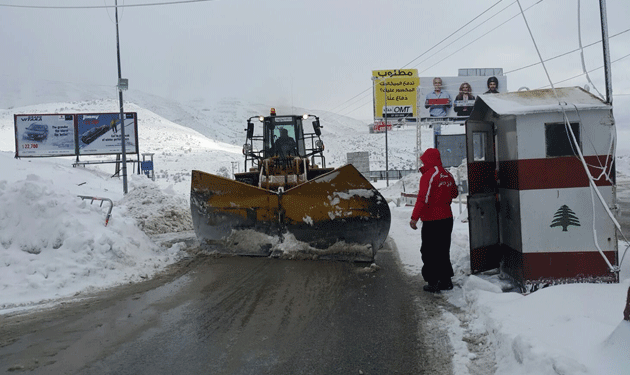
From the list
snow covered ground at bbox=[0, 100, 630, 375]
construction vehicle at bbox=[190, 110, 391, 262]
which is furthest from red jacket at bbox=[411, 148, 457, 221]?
construction vehicle at bbox=[190, 110, 391, 262]

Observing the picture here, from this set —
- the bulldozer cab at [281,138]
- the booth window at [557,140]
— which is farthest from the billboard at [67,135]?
the booth window at [557,140]

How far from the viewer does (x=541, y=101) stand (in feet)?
16.8

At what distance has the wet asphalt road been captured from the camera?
377cm

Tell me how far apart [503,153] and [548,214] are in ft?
3.09

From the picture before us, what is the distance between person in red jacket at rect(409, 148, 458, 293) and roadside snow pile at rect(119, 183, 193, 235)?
821 cm

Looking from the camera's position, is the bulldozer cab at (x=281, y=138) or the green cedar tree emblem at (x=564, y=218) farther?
the bulldozer cab at (x=281, y=138)

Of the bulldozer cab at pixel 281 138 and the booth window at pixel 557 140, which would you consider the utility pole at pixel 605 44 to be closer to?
the booth window at pixel 557 140

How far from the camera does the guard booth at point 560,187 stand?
15.6 feet

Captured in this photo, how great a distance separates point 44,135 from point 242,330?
1047 inches

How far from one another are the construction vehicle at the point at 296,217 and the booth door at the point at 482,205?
1.98m

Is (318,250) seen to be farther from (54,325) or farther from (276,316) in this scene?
(54,325)

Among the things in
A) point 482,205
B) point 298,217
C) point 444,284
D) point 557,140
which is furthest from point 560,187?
point 298,217

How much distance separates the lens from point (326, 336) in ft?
14.4

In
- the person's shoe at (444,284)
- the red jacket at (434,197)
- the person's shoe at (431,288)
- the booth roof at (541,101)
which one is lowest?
the person's shoe at (431,288)
